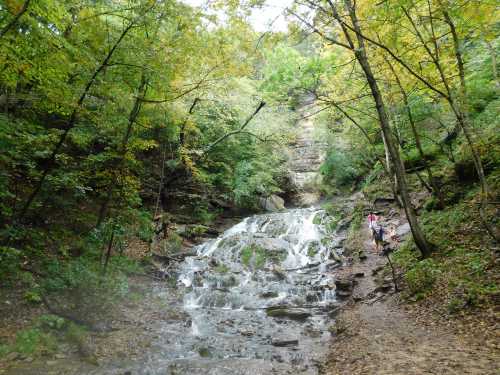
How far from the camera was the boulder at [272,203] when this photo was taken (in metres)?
23.3

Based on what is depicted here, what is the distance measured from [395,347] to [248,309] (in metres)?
5.51

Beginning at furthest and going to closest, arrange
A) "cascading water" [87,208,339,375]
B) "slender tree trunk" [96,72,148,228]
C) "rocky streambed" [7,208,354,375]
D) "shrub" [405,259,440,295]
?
"slender tree trunk" [96,72,148,228] → "shrub" [405,259,440,295] → "cascading water" [87,208,339,375] → "rocky streambed" [7,208,354,375]

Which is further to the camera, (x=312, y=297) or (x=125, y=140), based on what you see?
(x=312, y=297)

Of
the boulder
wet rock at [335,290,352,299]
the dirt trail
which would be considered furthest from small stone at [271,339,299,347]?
the boulder

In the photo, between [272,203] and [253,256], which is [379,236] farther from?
[272,203]

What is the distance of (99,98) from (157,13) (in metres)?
2.36

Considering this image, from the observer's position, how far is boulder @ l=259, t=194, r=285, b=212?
23344 mm

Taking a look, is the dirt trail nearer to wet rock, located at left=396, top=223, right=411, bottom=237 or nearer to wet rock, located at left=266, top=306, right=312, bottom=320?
wet rock, located at left=266, top=306, right=312, bottom=320

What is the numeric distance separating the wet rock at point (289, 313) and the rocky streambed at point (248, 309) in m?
0.03

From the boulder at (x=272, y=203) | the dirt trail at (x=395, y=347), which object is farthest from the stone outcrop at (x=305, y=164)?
the dirt trail at (x=395, y=347)

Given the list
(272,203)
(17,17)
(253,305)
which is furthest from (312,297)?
(272,203)

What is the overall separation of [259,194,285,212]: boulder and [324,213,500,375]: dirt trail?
48.0 ft

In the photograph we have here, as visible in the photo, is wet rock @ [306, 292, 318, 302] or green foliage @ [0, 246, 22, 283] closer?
green foliage @ [0, 246, 22, 283]

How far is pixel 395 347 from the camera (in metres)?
5.64
